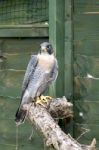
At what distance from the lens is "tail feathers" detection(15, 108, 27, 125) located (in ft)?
11.9

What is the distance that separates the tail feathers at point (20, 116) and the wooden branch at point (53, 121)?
35 mm

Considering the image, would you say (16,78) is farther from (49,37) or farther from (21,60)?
(49,37)

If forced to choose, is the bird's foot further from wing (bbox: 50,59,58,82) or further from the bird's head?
the bird's head

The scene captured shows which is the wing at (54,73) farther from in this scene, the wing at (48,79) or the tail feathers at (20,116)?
the tail feathers at (20,116)

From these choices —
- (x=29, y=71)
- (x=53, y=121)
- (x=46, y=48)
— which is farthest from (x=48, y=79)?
(x=53, y=121)

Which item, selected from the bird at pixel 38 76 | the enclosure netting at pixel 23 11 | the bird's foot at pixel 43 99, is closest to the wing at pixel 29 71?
the bird at pixel 38 76

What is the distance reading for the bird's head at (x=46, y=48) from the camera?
11.6 ft

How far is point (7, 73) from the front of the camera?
3.87 meters

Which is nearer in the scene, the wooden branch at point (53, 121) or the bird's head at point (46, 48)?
the wooden branch at point (53, 121)

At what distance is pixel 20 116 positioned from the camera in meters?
3.63

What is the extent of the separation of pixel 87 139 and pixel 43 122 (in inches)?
19.7

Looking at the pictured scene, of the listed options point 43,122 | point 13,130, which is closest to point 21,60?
point 13,130

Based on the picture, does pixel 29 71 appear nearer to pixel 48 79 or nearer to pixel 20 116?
pixel 48 79

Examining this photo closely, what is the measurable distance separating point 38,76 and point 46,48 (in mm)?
338
